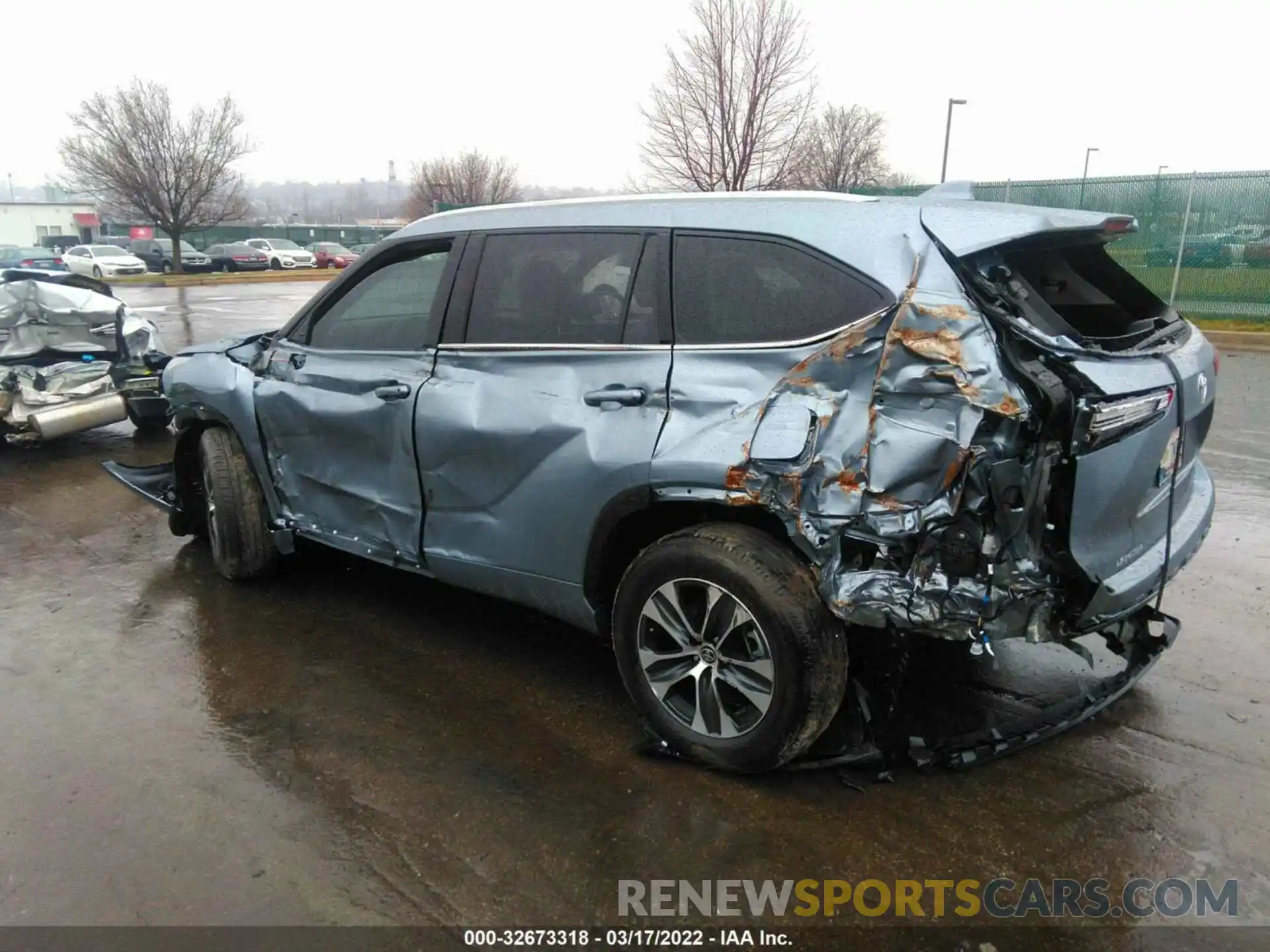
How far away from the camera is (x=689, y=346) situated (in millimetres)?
3086

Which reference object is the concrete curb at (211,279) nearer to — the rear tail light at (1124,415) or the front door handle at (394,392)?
the front door handle at (394,392)

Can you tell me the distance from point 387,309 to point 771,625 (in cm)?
231

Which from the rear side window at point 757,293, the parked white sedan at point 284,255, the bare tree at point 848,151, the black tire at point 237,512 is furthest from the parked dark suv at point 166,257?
the rear side window at point 757,293

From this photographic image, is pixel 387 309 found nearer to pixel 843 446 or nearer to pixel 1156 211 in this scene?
pixel 843 446

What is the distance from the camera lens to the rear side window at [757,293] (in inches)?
112

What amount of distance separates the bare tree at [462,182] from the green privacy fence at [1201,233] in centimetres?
3266

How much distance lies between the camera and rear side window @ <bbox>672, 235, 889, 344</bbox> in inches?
112

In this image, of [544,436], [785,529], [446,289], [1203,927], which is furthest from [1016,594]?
[446,289]

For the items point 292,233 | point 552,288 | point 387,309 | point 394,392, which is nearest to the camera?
point 552,288

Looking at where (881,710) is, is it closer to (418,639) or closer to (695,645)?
(695,645)

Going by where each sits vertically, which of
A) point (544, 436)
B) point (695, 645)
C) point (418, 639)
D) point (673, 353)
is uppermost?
point (673, 353)

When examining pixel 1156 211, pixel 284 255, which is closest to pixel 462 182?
pixel 284 255

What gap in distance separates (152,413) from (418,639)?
5.37m

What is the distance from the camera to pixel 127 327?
8414 millimetres
